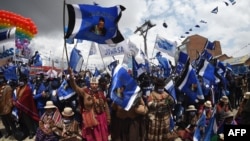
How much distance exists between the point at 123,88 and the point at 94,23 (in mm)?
1709

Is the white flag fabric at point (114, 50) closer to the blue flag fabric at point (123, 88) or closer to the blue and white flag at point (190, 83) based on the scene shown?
the blue and white flag at point (190, 83)

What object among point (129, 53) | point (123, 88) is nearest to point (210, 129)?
point (123, 88)

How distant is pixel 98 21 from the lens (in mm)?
7203

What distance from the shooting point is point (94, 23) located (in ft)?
23.5

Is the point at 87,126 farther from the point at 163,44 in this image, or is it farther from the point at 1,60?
the point at 163,44

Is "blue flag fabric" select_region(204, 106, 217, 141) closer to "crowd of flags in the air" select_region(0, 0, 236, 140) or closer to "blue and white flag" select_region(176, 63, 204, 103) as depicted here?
"crowd of flags in the air" select_region(0, 0, 236, 140)

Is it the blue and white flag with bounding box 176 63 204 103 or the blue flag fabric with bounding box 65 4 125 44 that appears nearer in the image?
the blue flag fabric with bounding box 65 4 125 44

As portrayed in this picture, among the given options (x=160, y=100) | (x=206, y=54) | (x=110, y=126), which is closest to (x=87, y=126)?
(x=110, y=126)

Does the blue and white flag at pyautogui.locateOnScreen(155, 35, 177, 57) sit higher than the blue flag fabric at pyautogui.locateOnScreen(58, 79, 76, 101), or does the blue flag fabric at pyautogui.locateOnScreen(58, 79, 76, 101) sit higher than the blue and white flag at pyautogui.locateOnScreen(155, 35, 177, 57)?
the blue and white flag at pyautogui.locateOnScreen(155, 35, 177, 57)

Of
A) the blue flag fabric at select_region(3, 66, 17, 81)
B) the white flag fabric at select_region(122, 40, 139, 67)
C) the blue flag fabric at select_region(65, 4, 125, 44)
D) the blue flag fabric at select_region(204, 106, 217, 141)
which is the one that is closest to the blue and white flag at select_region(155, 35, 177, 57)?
the white flag fabric at select_region(122, 40, 139, 67)

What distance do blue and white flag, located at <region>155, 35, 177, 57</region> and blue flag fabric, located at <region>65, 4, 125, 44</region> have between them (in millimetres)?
7645

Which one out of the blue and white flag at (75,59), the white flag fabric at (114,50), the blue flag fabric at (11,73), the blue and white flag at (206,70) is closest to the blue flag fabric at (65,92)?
the blue and white flag at (75,59)

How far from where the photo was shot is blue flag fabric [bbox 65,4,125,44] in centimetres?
677

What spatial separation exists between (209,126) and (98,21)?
3.02 m
